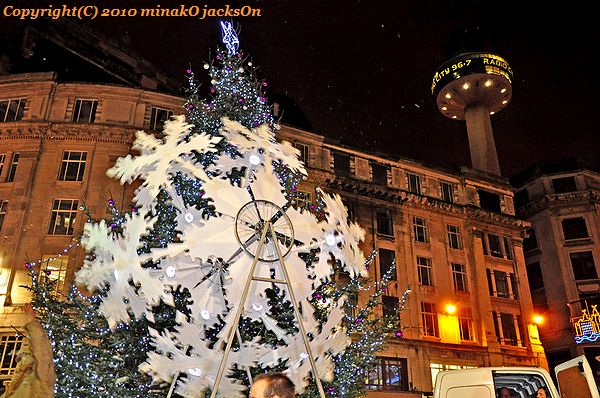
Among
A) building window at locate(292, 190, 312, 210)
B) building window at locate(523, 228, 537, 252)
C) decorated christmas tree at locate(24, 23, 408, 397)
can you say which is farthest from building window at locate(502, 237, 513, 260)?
decorated christmas tree at locate(24, 23, 408, 397)

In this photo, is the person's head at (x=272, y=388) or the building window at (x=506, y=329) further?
the building window at (x=506, y=329)

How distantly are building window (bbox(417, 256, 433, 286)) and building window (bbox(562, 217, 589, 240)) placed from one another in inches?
731

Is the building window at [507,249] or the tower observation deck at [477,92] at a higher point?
the tower observation deck at [477,92]

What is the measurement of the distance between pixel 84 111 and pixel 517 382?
93.9 ft

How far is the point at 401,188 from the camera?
3653 centimetres

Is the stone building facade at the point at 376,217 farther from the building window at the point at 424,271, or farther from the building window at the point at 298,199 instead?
the building window at the point at 298,199

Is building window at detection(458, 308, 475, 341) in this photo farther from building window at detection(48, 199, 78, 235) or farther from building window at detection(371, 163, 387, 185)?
building window at detection(48, 199, 78, 235)

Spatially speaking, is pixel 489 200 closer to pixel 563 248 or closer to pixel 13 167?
pixel 563 248

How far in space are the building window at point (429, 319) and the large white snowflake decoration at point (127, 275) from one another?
2845cm

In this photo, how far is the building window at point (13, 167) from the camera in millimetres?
27448

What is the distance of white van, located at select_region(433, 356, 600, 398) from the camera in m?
7.52

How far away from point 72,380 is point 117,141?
21234 millimetres

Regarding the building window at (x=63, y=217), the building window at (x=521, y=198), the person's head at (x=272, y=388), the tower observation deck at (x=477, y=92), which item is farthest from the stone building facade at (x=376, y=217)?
the person's head at (x=272, y=388)

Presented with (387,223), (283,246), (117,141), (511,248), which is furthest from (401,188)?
(283,246)
